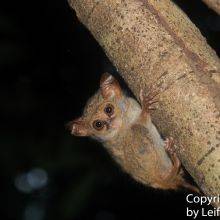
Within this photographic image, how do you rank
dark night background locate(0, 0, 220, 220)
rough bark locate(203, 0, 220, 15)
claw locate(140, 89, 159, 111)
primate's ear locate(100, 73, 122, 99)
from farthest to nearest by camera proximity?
dark night background locate(0, 0, 220, 220) → primate's ear locate(100, 73, 122, 99) → rough bark locate(203, 0, 220, 15) → claw locate(140, 89, 159, 111)

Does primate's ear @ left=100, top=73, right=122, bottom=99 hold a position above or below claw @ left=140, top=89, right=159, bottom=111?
below

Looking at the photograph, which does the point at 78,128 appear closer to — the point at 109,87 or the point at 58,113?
the point at 109,87

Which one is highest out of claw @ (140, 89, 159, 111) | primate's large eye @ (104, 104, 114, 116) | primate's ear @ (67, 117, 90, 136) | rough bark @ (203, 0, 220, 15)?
rough bark @ (203, 0, 220, 15)

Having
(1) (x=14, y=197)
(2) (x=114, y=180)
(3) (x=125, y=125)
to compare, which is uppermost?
(3) (x=125, y=125)

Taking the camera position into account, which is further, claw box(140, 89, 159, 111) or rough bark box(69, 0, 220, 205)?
claw box(140, 89, 159, 111)

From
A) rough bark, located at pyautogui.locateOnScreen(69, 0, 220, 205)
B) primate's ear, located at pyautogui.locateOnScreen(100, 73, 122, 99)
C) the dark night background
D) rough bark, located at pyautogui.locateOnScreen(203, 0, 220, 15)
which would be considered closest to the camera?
rough bark, located at pyautogui.locateOnScreen(69, 0, 220, 205)

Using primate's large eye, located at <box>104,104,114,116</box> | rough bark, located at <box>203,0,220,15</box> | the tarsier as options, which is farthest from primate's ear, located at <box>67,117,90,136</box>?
rough bark, located at <box>203,0,220,15</box>

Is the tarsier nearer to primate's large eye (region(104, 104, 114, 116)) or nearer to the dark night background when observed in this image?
primate's large eye (region(104, 104, 114, 116))

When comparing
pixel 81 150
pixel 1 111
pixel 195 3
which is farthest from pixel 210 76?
pixel 1 111

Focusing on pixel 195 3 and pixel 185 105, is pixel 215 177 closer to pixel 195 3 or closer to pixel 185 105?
pixel 185 105
